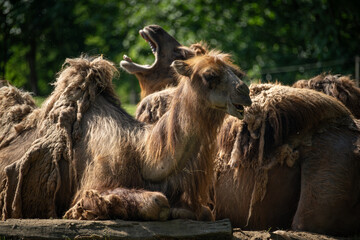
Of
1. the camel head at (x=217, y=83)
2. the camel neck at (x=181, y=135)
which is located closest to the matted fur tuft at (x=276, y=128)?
the camel neck at (x=181, y=135)

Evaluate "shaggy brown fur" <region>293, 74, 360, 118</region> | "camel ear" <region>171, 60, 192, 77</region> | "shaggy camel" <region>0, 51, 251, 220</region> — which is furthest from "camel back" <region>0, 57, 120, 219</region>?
"shaggy brown fur" <region>293, 74, 360, 118</region>

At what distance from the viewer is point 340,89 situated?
5.04 meters

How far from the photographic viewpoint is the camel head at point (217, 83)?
3521 mm

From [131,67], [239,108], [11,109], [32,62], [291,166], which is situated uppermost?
[32,62]

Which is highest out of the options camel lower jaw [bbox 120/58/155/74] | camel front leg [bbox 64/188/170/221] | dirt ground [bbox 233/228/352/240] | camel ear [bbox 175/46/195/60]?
camel ear [bbox 175/46/195/60]

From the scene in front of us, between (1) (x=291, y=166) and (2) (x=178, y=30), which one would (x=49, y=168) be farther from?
(2) (x=178, y=30)

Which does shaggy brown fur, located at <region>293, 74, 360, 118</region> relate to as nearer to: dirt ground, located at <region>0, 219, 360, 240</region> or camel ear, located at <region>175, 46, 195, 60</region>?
camel ear, located at <region>175, 46, 195, 60</region>

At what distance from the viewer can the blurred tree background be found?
51.7 ft

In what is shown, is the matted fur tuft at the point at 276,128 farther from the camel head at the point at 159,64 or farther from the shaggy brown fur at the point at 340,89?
the camel head at the point at 159,64

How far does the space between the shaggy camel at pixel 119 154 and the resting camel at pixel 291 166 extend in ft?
2.00

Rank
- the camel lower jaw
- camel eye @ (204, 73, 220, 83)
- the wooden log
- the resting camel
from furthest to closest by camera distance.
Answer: the camel lower jaw → the resting camel → camel eye @ (204, 73, 220, 83) → the wooden log

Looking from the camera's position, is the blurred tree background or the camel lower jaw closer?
the camel lower jaw

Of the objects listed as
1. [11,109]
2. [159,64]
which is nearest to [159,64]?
[159,64]

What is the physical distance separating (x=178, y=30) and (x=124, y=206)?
1570 centimetres
